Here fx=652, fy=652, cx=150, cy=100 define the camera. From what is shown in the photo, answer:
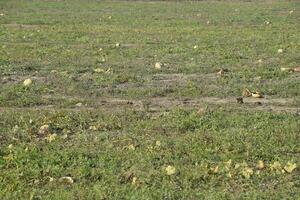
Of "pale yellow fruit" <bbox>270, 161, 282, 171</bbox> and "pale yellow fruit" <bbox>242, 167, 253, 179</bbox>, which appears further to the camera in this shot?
"pale yellow fruit" <bbox>270, 161, 282, 171</bbox>

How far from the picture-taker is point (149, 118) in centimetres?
965

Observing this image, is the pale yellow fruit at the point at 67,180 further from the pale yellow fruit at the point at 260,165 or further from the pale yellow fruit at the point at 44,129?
the pale yellow fruit at the point at 260,165

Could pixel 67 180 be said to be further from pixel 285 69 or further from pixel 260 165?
pixel 285 69

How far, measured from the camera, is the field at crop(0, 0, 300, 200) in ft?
22.6

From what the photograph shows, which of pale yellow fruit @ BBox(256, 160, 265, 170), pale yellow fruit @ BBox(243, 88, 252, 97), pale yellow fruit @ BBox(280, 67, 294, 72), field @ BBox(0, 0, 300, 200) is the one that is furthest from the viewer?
pale yellow fruit @ BBox(280, 67, 294, 72)

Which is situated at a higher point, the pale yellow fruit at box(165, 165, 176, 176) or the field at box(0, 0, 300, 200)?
the pale yellow fruit at box(165, 165, 176, 176)

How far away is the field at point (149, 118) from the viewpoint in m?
6.90

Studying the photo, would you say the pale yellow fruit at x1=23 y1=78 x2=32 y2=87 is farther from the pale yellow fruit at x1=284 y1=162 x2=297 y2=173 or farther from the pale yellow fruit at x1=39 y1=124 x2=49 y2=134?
the pale yellow fruit at x1=284 y1=162 x2=297 y2=173

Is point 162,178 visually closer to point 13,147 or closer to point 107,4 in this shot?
point 13,147

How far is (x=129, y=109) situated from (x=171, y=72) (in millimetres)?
3758

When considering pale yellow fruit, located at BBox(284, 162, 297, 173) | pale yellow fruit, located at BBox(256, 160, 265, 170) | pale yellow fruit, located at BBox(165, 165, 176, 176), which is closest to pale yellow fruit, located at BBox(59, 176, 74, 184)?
pale yellow fruit, located at BBox(165, 165, 176, 176)

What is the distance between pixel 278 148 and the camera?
8039 millimetres

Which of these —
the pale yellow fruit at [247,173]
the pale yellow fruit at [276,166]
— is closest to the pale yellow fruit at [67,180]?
the pale yellow fruit at [247,173]

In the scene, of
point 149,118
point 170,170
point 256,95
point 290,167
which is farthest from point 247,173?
point 256,95
